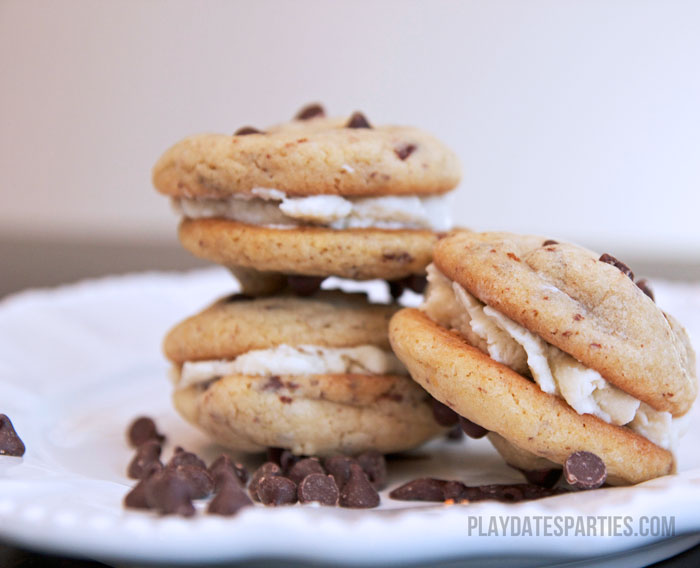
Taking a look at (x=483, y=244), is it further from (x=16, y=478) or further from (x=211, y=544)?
(x=16, y=478)

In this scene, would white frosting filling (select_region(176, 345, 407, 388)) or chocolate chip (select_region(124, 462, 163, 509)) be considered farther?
white frosting filling (select_region(176, 345, 407, 388))

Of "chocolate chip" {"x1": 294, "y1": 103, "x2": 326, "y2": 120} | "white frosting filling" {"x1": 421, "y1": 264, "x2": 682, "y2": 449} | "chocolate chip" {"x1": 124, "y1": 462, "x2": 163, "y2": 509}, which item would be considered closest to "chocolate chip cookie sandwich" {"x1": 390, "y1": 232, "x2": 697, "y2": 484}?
"white frosting filling" {"x1": 421, "y1": 264, "x2": 682, "y2": 449}

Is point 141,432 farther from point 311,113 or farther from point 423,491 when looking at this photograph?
point 311,113

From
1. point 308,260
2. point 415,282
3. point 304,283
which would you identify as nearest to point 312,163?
point 308,260

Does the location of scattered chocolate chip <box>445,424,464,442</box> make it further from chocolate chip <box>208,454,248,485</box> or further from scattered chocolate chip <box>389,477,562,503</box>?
chocolate chip <box>208,454,248,485</box>

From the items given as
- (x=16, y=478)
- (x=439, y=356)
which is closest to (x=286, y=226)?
(x=439, y=356)
